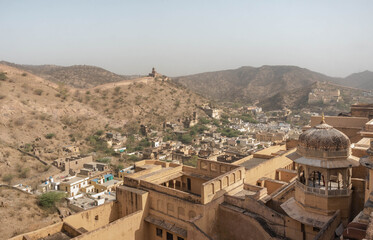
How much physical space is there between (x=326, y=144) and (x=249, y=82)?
473 ft

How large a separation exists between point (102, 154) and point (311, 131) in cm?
3920

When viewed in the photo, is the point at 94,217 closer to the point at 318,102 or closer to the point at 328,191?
the point at 328,191

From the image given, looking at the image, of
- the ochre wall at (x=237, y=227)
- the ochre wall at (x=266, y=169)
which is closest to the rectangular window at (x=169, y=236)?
the ochre wall at (x=237, y=227)

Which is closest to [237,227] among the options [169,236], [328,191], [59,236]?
[169,236]

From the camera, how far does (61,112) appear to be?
53031mm

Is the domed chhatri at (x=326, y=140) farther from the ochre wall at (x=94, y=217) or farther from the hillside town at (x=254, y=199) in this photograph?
the ochre wall at (x=94, y=217)

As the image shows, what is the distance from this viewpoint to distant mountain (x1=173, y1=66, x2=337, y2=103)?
435 ft

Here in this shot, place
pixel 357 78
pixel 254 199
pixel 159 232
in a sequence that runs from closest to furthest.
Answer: pixel 254 199
pixel 159 232
pixel 357 78

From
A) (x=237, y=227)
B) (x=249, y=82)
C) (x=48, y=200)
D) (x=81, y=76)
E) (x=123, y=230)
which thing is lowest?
(x=48, y=200)

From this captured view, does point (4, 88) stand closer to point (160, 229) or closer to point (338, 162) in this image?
point (160, 229)

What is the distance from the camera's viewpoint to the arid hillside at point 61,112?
35.7m

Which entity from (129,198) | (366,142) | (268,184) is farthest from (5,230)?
(366,142)

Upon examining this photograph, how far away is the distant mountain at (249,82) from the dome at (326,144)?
117m

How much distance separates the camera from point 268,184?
47.3 ft
